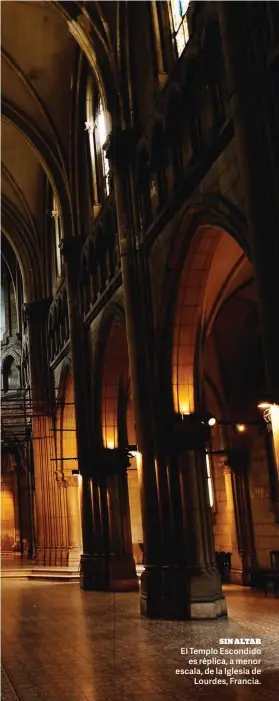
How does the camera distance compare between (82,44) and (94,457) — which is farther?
(94,457)

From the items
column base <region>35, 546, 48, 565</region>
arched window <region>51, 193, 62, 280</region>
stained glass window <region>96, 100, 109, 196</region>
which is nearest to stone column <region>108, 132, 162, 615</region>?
stained glass window <region>96, 100, 109, 196</region>

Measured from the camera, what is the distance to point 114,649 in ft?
33.7

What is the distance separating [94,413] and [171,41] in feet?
32.7

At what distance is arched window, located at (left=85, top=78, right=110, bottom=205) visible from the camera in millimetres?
21078

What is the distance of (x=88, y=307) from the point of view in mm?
21609

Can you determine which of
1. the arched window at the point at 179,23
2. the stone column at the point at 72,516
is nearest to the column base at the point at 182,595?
the arched window at the point at 179,23

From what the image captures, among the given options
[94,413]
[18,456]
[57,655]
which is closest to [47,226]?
[94,413]

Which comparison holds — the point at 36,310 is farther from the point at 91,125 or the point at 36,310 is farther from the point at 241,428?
the point at 241,428

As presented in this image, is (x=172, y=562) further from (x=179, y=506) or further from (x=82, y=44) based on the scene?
(x=82, y=44)

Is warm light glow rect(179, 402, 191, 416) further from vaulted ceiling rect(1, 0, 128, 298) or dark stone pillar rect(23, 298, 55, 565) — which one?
dark stone pillar rect(23, 298, 55, 565)

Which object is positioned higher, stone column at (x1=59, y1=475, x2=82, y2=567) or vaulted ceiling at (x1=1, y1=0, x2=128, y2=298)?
vaulted ceiling at (x1=1, y1=0, x2=128, y2=298)

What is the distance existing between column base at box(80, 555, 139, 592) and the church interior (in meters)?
0.05

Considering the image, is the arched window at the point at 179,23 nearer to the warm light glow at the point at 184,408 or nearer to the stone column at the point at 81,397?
the warm light glow at the point at 184,408

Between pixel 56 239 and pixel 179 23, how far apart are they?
1361 centimetres
